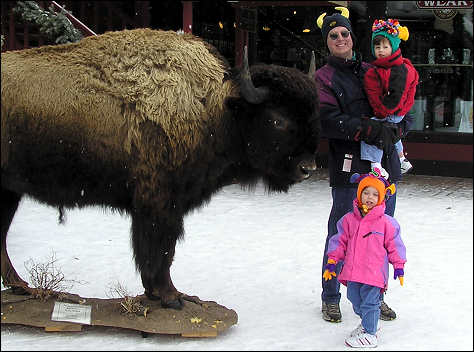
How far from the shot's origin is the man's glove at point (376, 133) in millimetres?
3807

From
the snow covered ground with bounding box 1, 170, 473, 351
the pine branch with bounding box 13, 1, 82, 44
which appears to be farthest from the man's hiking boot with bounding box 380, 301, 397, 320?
the pine branch with bounding box 13, 1, 82, 44

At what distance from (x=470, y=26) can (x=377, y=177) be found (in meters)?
7.75

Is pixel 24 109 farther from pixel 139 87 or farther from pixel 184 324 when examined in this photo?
pixel 184 324

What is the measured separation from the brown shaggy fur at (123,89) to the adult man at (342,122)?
2.13ft

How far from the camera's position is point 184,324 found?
150 inches

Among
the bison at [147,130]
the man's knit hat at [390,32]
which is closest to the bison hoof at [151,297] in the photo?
the bison at [147,130]

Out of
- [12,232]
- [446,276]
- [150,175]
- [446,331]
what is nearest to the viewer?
[150,175]

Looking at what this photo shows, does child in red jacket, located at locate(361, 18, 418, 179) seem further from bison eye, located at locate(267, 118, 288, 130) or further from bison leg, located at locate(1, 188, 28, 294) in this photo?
bison leg, located at locate(1, 188, 28, 294)

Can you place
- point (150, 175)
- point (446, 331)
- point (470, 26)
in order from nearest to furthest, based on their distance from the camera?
point (150, 175), point (446, 331), point (470, 26)

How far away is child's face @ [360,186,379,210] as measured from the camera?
12.0 feet

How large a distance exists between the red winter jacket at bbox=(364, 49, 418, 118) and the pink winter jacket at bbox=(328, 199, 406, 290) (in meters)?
0.63

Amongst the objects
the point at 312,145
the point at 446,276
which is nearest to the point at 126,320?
the point at 312,145

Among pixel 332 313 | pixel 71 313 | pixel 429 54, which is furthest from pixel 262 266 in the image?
pixel 429 54

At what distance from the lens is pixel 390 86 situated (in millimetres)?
3873
